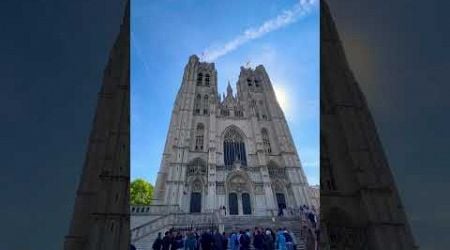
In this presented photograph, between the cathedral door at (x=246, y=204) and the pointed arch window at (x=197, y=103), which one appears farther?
the pointed arch window at (x=197, y=103)

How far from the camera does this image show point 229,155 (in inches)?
916

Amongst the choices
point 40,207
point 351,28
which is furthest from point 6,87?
point 351,28

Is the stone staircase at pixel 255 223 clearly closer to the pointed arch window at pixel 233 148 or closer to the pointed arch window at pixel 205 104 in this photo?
the pointed arch window at pixel 233 148

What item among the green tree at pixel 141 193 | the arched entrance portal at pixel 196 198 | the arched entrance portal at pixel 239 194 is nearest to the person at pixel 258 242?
the green tree at pixel 141 193

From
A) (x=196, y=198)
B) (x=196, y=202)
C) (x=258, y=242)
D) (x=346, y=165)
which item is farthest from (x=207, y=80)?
(x=346, y=165)

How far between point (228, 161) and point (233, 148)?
134cm

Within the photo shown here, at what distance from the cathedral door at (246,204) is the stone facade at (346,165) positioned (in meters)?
18.0

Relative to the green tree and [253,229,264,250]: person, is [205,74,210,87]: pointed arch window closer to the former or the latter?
the green tree

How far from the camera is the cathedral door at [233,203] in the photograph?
19.9 metres

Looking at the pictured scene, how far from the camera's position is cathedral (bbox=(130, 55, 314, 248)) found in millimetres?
19188

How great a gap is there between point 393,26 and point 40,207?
2001mm

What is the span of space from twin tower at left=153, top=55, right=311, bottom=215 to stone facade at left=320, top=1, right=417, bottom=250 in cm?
1530

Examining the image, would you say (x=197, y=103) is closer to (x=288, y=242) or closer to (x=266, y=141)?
(x=266, y=141)

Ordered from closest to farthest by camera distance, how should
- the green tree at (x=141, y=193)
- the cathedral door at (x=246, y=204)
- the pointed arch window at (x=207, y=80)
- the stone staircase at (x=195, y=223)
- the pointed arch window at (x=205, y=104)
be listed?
the stone staircase at (x=195, y=223) < the green tree at (x=141, y=193) < the cathedral door at (x=246, y=204) < the pointed arch window at (x=205, y=104) < the pointed arch window at (x=207, y=80)
